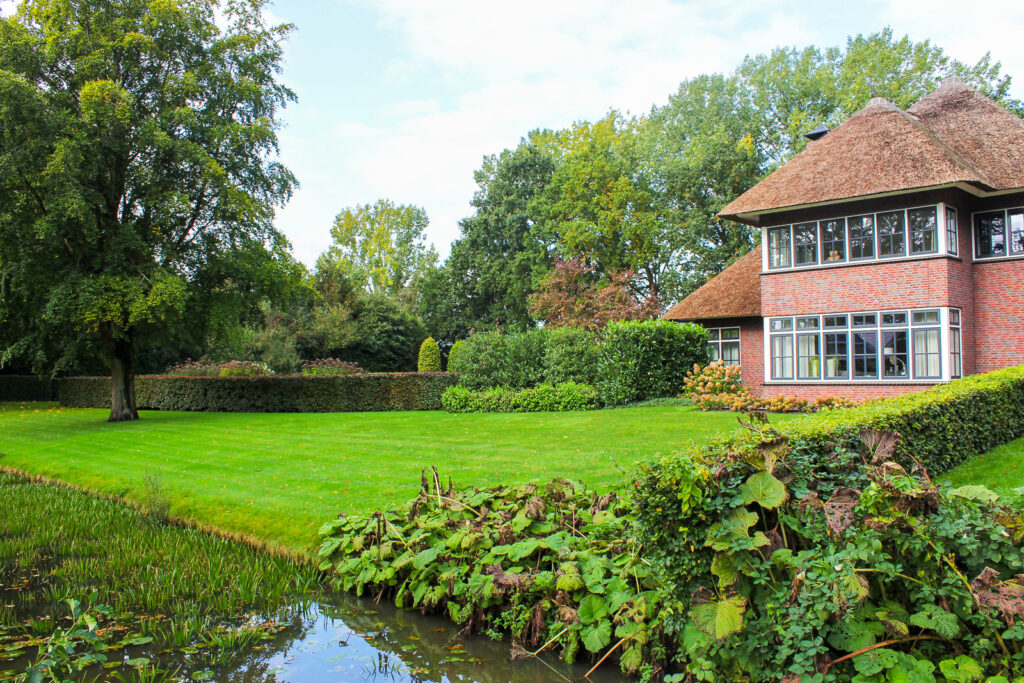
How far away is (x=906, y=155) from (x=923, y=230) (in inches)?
78.7

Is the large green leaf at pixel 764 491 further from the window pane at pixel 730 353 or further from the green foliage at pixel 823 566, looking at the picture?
the window pane at pixel 730 353

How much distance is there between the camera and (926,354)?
690 inches

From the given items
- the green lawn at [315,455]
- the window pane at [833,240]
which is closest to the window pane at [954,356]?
the window pane at [833,240]

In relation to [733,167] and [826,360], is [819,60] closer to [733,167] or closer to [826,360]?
[733,167]

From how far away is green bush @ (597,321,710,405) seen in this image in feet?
64.8

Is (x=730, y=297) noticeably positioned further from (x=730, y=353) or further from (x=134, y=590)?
(x=134, y=590)

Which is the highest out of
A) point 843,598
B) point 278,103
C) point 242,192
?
point 278,103

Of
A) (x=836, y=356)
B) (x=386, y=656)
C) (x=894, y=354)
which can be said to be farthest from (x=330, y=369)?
(x=386, y=656)

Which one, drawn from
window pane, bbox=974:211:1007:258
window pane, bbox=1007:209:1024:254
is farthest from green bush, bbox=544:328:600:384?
window pane, bbox=1007:209:1024:254

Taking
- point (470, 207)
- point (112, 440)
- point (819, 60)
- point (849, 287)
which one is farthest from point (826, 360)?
point (819, 60)

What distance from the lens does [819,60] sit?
4044cm

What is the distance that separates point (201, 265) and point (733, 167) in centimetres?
2485

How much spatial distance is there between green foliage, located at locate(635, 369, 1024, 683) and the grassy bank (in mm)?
2977

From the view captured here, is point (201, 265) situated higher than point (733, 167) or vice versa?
point (733, 167)
